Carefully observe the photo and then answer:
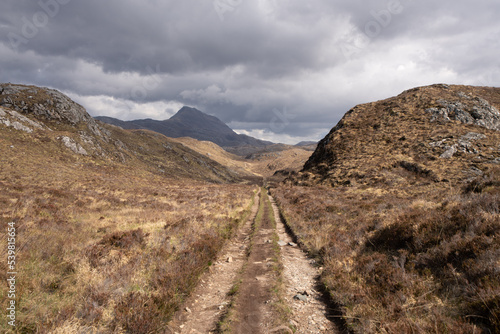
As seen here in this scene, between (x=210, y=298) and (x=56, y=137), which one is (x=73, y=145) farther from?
(x=210, y=298)

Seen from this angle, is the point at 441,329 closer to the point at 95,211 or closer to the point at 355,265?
the point at 355,265

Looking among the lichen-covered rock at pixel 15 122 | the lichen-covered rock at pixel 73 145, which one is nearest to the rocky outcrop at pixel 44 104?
the lichen-covered rock at pixel 15 122

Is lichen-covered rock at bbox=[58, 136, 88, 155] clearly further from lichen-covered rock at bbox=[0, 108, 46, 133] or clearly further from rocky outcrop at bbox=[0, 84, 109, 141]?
rocky outcrop at bbox=[0, 84, 109, 141]

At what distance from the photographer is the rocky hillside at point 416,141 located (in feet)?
123

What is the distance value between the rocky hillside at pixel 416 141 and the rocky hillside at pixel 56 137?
58.1 metres

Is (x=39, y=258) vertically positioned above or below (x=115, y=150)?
below

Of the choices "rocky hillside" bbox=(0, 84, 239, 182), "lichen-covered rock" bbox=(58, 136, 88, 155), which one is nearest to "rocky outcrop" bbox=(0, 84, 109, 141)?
"rocky hillside" bbox=(0, 84, 239, 182)

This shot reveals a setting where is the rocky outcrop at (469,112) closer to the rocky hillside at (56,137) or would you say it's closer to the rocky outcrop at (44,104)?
the rocky hillside at (56,137)

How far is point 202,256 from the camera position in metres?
9.42

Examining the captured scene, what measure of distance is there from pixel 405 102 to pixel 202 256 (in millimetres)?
72373

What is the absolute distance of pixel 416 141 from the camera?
4684 cm

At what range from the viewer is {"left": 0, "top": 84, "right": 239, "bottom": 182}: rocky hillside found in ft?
162

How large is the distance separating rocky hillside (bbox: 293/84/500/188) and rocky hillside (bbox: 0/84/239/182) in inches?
2288

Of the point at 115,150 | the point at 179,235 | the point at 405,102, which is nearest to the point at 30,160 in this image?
the point at 115,150
